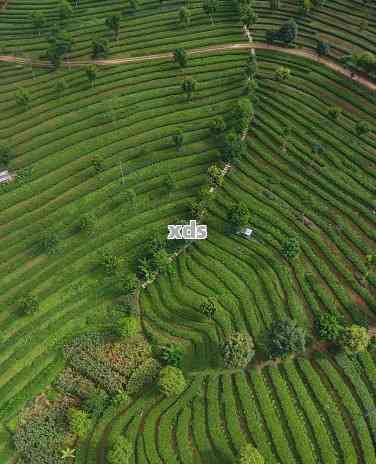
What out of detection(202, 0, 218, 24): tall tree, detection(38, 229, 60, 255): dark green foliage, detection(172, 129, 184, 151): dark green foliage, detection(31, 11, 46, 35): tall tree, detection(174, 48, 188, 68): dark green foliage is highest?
detection(202, 0, 218, 24): tall tree

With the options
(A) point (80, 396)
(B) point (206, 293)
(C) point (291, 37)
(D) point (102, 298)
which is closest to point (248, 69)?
(C) point (291, 37)

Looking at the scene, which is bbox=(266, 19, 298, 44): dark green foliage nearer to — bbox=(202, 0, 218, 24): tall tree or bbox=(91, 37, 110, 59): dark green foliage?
bbox=(202, 0, 218, 24): tall tree

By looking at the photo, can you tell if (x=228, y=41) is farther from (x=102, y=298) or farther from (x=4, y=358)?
(x=4, y=358)

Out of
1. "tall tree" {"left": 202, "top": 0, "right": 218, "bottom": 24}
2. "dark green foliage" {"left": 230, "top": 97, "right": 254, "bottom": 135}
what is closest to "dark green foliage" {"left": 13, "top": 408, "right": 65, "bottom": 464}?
"dark green foliage" {"left": 230, "top": 97, "right": 254, "bottom": 135}

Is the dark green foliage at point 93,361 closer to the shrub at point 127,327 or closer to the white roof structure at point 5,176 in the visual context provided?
the shrub at point 127,327

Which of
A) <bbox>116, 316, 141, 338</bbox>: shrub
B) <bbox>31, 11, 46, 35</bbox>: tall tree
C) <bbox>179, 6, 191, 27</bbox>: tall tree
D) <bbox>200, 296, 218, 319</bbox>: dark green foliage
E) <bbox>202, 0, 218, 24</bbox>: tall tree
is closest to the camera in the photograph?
<bbox>116, 316, 141, 338</bbox>: shrub

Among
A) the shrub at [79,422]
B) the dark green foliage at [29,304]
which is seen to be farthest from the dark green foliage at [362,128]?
the shrub at [79,422]
